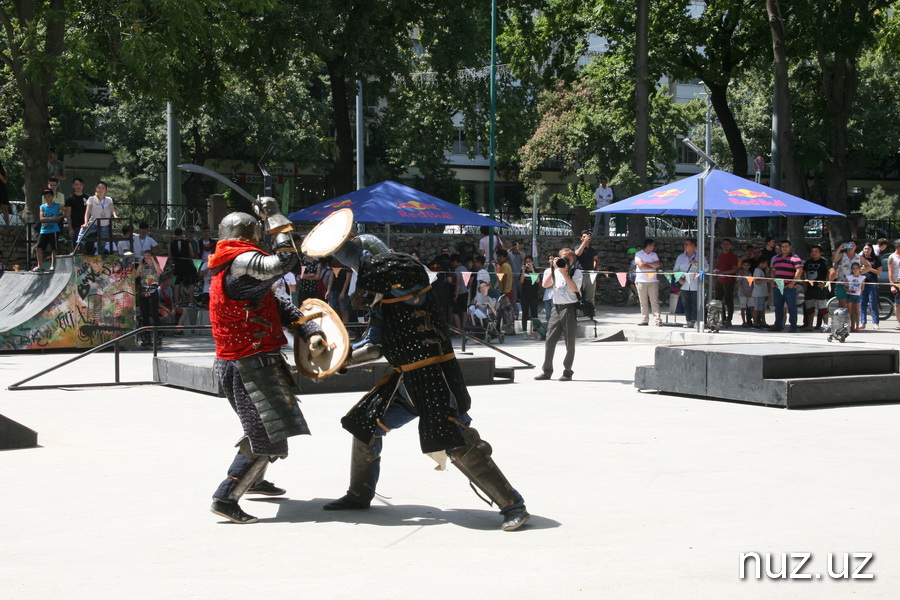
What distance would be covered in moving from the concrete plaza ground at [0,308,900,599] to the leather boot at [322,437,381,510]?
92 mm

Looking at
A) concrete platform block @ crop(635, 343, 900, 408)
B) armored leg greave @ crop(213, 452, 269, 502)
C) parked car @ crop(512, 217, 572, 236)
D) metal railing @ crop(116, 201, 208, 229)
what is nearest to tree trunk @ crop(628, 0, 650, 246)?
parked car @ crop(512, 217, 572, 236)

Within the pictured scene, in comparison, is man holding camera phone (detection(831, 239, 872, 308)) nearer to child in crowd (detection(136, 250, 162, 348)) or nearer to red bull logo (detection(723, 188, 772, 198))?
red bull logo (detection(723, 188, 772, 198))

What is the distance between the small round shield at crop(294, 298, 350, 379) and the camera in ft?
19.6

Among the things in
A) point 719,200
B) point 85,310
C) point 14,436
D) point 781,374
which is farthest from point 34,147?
point 781,374

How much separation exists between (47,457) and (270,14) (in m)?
17.3

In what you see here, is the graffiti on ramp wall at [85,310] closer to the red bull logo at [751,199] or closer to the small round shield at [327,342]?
the red bull logo at [751,199]

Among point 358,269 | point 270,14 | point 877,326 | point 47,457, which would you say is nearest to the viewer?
point 358,269

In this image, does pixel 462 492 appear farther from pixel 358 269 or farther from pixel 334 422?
pixel 334 422

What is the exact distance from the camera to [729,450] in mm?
8320

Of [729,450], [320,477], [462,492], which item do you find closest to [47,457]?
[320,477]

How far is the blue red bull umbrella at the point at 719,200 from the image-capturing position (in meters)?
19.3

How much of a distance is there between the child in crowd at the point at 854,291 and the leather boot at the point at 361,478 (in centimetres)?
1541

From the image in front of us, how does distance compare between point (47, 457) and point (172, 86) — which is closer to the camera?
point (47, 457)

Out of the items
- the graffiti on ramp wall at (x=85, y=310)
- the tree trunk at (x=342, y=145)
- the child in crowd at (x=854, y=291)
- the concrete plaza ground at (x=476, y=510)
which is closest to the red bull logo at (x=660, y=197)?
the child in crowd at (x=854, y=291)
